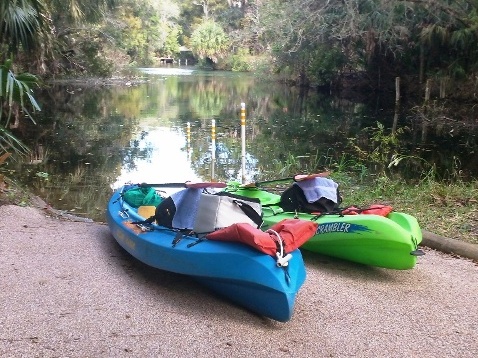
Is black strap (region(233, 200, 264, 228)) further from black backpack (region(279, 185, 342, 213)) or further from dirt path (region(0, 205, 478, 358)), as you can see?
black backpack (region(279, 185, 342, 213))

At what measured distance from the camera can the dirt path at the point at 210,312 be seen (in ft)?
11.6

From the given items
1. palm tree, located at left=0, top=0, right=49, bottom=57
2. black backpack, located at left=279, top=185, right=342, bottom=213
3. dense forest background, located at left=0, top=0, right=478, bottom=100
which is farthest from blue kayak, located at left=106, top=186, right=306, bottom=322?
dense forest background, located at left=0, top=0, right=478, bottom=100

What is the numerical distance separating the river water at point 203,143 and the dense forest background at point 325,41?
1.98 m

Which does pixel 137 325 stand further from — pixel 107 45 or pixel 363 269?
pixel 107 45

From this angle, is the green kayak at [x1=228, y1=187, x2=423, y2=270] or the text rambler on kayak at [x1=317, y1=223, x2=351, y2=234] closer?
the green kayak at [x1=228, y1=187, x2=423, y2=270]

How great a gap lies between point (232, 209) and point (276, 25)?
2081 centimetres

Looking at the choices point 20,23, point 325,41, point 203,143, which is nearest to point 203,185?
point 20,23

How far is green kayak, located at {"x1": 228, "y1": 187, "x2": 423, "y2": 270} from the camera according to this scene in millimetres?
4746

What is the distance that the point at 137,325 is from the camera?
150 inches

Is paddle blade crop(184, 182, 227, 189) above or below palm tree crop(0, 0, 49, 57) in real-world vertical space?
below

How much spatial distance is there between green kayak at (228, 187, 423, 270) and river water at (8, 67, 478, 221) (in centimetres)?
391

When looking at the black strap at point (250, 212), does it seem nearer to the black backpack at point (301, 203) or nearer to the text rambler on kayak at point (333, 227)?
the text rambler on kayak at point (333, 227)

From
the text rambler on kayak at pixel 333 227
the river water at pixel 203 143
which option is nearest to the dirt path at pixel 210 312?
the text rambler on kayak at pixel 333 227

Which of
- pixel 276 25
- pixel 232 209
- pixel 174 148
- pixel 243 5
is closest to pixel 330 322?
pixel 232 209
